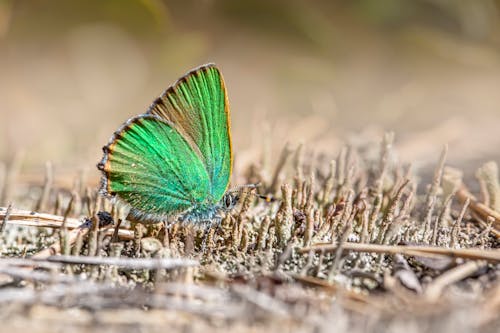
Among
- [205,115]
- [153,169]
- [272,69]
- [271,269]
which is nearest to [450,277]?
[271,269]

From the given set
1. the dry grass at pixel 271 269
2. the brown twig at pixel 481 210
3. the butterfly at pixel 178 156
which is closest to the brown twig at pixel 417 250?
the dry grass at pixel 271 269

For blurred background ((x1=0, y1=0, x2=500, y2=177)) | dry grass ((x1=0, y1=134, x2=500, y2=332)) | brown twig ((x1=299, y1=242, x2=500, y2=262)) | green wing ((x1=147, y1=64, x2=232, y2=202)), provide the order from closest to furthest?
dry grass ((x1=0, y1=134, x2=500, y2=332)) → brown twig ((x1=299, y1=242, x2=500, y2=262)) → green wing ((x1=147, y1=64, x2=232, y2=202)) → blurred background ((x1=0, y1=0, x2=500, y2=177))

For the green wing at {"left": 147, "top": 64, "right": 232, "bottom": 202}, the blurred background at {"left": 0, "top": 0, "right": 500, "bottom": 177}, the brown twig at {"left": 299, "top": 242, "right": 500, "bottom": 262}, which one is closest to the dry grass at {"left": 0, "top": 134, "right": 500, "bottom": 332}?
the brown twig at {"left": 299, "top": 242, "right": 500, "bottom": 262}

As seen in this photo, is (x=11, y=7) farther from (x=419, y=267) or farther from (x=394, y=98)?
(x=419, y=267)

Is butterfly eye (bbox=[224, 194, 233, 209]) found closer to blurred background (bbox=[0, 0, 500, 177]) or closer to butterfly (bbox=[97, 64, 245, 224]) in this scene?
butterfly (bbox=[97, 64, 245, 224])

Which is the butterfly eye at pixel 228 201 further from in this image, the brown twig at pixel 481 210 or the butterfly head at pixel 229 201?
the brown twig at pixel 481 210

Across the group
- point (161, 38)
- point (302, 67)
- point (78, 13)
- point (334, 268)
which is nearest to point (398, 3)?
point (302, 67)
